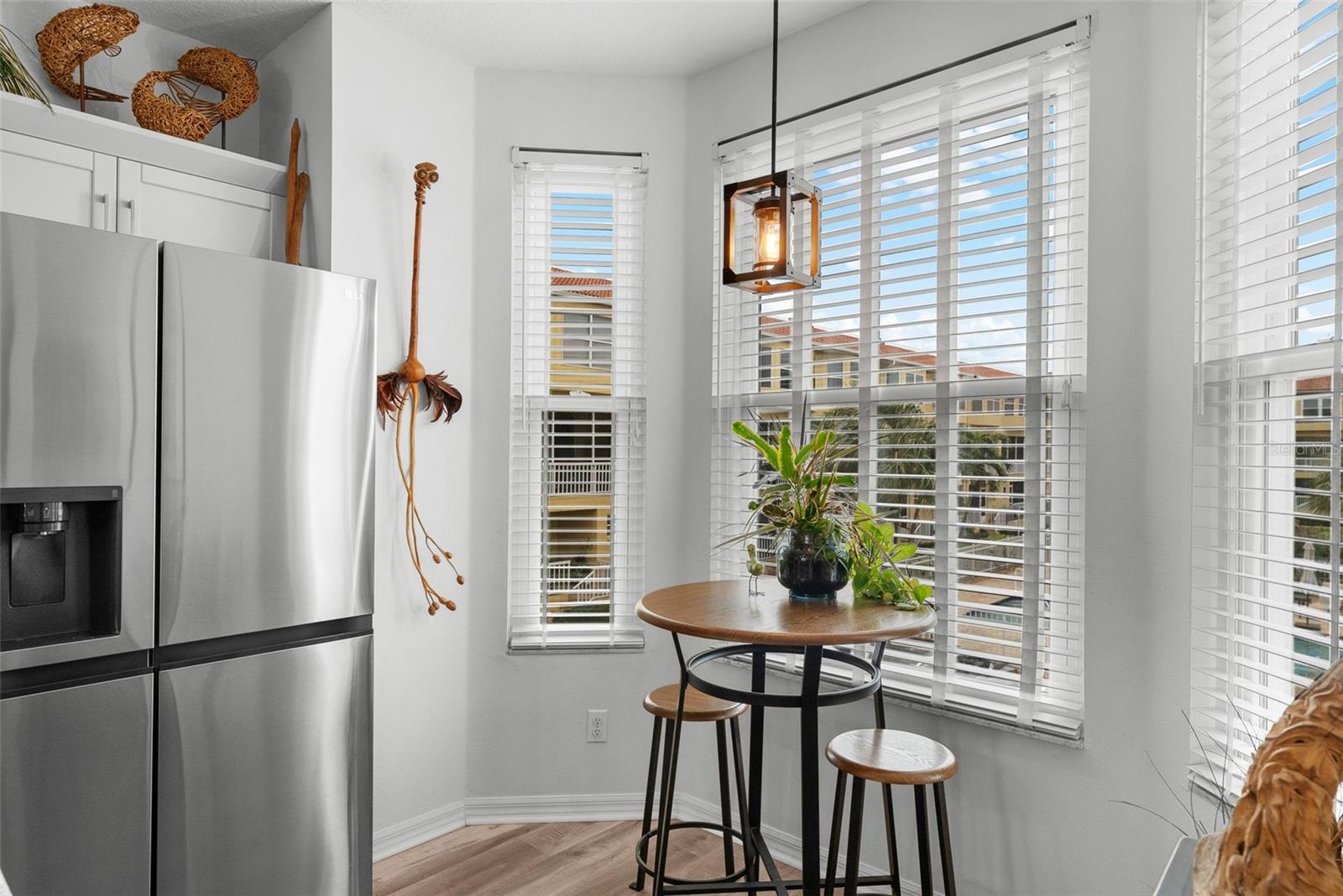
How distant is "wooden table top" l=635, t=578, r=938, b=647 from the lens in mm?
1651

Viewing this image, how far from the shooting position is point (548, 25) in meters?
2.58

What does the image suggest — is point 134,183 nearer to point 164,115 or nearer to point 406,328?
point 164,115

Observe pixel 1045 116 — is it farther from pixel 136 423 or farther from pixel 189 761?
pixel 189 761

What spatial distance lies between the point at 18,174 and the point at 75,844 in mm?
1661

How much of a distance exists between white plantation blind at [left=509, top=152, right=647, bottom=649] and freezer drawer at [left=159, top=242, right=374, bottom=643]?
0.87 meters

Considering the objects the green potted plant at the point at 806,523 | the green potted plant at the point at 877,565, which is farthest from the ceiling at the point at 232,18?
the green potted plant at the point at 877,565

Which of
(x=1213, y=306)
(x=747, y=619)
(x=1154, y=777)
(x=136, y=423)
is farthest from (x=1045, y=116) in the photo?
(x=136, y=423)

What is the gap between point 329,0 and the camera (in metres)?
2.47

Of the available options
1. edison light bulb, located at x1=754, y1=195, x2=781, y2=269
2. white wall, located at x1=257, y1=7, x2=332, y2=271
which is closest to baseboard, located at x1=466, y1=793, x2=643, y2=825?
white wall, located at x1=257, y1=7, x2=332, y2=271

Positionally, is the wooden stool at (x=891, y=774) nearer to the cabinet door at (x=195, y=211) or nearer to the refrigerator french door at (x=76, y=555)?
→ the refrigerator french door at (x=76, y=555)

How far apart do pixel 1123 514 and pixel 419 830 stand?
7.82 feet

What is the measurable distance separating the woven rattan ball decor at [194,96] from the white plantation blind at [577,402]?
35.1 inches

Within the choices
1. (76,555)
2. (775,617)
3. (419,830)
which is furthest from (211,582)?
(419,830)

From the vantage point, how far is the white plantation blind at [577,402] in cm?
290
